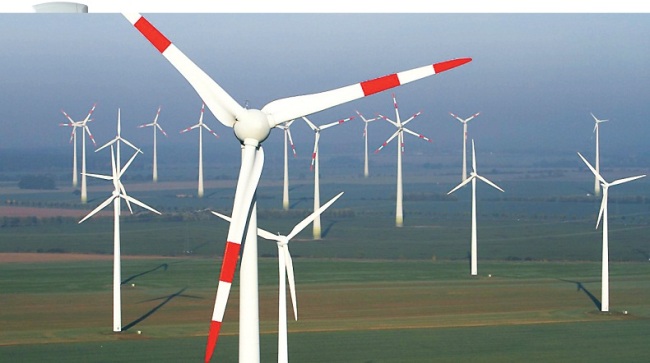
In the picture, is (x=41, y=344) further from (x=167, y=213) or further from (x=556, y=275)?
(x=167, y=213)

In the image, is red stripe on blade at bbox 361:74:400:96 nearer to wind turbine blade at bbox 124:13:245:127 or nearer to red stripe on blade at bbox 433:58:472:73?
red stripe on blade at bbox 433:58:472:73

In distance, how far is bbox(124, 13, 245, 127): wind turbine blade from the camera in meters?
26.0

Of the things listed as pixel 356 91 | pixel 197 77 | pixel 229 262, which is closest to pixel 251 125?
pixel 197 77

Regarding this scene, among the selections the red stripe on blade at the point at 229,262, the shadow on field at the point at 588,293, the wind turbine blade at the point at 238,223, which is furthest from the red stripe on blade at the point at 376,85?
the shadow on field at the point at 588,293

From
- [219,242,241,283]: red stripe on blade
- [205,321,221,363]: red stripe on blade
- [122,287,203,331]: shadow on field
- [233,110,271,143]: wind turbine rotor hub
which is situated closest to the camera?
[205,321,221,363]: red stripe on blade

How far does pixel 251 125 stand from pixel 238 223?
1805 mm

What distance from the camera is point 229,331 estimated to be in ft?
166

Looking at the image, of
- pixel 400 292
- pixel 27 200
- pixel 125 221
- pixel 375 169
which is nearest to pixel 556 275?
pixel 400 292

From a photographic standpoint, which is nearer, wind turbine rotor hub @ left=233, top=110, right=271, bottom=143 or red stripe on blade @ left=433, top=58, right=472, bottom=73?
wind turbine rotor hub @ left=233, top=110, right=271, bottom=143

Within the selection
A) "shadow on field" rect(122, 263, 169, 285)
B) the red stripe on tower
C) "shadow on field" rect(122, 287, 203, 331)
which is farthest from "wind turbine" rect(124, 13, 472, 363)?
"shadow on field" rect(122, 263, 169, 285)

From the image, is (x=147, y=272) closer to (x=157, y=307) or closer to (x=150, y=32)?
(x=157, y=307)

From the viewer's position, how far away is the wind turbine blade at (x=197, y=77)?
85.1 feet

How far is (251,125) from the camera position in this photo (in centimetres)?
2539

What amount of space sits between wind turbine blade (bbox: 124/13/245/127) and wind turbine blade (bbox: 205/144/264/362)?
0.86 m
